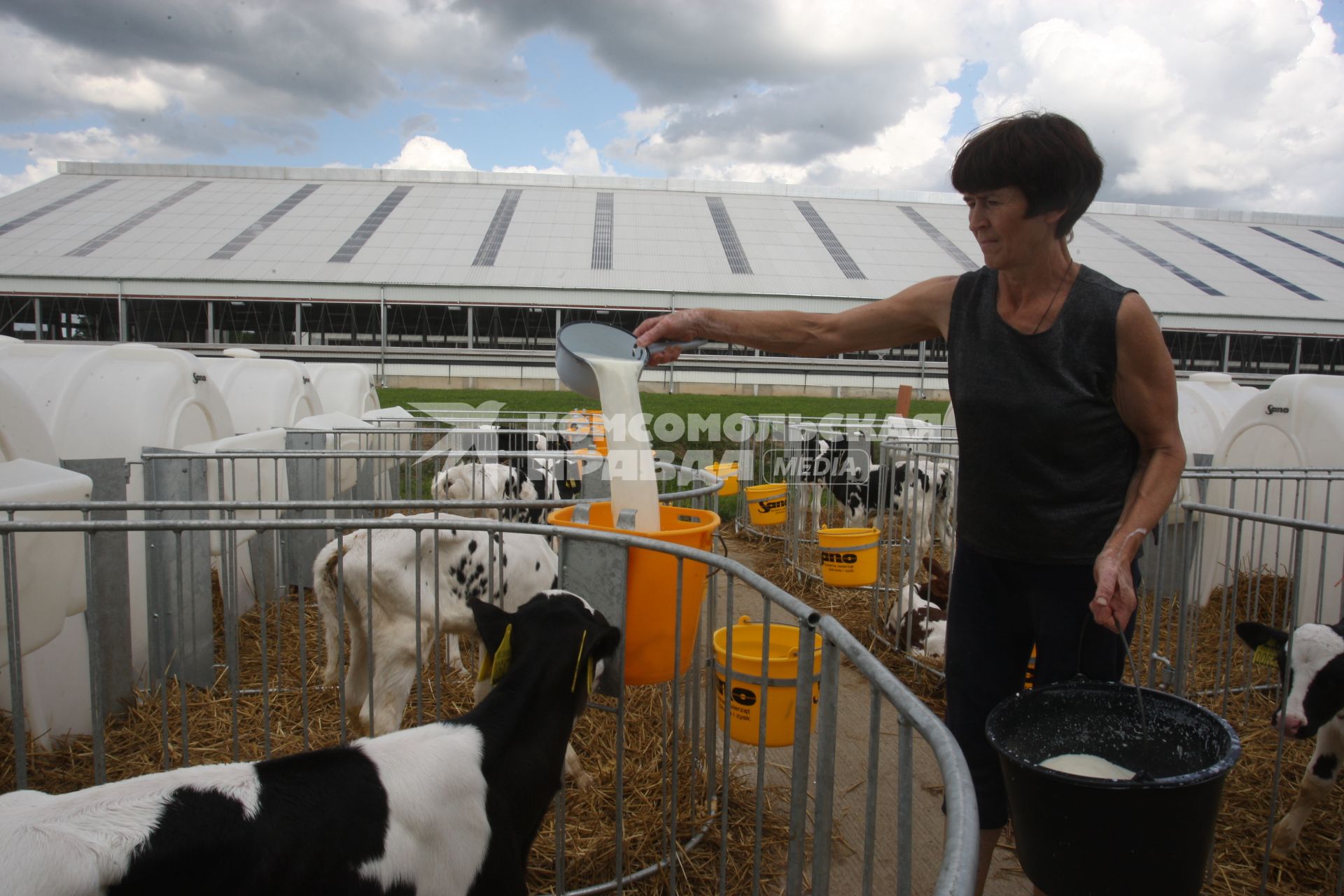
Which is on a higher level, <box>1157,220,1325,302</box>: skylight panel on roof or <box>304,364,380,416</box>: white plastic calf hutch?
<box>1157,220,1325,302</box>: skylight panel on roof

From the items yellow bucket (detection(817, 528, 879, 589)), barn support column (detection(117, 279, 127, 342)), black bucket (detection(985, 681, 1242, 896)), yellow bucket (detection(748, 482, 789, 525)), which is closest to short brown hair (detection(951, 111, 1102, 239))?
black bucket (detection(985, 681, 1242, 896))

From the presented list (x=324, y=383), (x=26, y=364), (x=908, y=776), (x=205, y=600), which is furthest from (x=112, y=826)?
(x=324, y=383)

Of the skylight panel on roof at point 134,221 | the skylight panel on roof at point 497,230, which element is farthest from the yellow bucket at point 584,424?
the skylight panel on roof at point 134,221

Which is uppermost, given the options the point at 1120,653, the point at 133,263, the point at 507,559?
the point at 133,263

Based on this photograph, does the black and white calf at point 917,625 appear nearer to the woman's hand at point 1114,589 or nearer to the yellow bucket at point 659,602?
the yellow bucket at point 659,602

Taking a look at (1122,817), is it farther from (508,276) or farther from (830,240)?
(830,240)

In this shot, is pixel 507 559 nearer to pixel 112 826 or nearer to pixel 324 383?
pixel 112 826

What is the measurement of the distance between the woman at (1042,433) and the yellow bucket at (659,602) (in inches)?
30.6

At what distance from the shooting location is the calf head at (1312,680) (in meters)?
3.07

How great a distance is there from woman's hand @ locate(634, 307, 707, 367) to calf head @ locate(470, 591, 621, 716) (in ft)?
2.86

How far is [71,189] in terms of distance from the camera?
143 feet

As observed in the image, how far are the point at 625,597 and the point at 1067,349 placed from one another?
1.40 metres

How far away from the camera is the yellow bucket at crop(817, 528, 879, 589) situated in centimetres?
716

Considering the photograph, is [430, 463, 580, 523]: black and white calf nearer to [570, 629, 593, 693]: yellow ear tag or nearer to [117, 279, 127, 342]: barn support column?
[570, 629, 593, 693]: yellow ear tag
